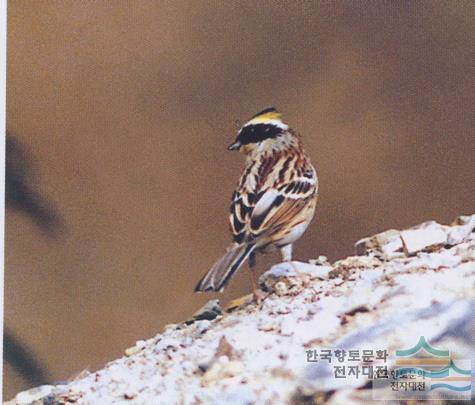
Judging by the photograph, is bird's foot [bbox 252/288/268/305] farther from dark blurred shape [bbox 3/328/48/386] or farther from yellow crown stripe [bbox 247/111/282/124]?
dark blurred shape [bbox 3/328/48/386]

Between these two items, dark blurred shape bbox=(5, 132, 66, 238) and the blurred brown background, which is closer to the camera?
the blurred brown background

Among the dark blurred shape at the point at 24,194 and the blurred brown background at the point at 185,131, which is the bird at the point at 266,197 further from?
the dark blurred shape at the point at 24,194

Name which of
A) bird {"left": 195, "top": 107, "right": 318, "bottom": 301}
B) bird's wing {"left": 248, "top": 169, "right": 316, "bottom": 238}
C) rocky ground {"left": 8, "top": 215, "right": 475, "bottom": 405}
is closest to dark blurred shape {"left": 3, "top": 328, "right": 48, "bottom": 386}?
rocky ground {"left": 8, "top": 215, "right": 475, "bottom": 405}

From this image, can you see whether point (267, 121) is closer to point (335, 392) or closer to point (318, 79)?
point (318, 79)

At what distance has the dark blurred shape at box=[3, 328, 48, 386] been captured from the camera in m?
2.34

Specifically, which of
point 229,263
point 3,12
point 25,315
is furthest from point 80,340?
point 3,12

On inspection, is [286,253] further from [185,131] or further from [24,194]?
[24,194]

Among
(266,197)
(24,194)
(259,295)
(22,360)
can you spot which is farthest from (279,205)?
(22,360)

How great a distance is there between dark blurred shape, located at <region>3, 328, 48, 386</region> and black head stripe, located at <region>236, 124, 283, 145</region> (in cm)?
86

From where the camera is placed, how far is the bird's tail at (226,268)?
2059 mm

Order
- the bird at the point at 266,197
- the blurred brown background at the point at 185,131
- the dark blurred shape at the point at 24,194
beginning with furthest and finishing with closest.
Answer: the dark blurred shape at the point at 24,194, the blurred brown background at the point at 185,131, the bird at the point at 266,197

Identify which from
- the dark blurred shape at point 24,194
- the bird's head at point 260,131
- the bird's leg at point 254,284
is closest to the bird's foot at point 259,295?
the bird's leg at point 254,284

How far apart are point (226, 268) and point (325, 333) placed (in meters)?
0.30

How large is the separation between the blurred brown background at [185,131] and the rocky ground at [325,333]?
0.10 m
